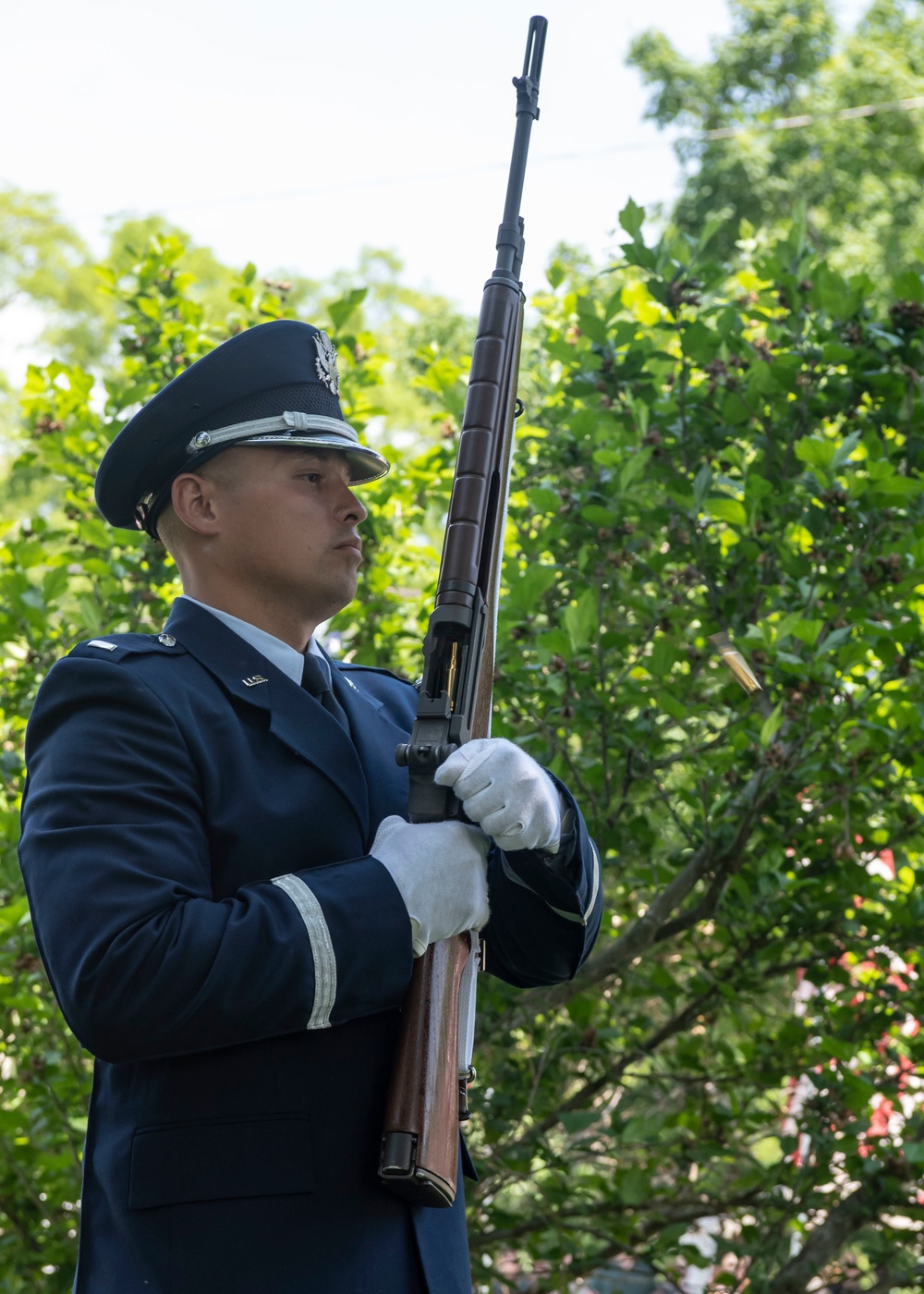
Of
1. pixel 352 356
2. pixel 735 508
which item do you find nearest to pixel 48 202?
pixel 352 356

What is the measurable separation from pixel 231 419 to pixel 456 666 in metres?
0.61

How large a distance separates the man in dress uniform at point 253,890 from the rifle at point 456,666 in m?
0.06

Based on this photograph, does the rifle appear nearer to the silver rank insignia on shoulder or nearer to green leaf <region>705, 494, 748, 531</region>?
the silver rank insignia on shoulder

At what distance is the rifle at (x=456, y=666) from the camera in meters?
1.67

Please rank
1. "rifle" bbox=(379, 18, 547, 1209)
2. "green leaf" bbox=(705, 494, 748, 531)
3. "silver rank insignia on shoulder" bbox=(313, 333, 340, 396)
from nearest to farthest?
"rifle" bbox=(379, 18, 547, 1209)
"silver rank insignia on shoulder" bbox=(313, 333, 340, 396)
"green leaf" bbox=(705, 494, 748, 531)

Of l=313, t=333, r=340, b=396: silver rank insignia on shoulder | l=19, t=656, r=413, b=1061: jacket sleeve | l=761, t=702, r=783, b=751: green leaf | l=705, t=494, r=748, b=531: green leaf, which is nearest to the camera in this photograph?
l=19, t=656, r=413, b=1061: jacket sleeve

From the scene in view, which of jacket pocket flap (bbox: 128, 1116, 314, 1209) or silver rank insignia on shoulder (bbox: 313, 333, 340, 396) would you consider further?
silver rank insignia on shoulder (bbox: 313, 333, 340, 396)

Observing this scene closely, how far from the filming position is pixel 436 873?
68.7 inches

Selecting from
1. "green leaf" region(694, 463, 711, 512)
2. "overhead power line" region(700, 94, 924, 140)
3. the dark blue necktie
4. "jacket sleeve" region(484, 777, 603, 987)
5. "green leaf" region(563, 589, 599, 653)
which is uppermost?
"overhead power line" region(700, 94, 924, 140)

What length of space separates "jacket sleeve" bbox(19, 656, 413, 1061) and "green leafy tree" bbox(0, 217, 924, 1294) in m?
1.42

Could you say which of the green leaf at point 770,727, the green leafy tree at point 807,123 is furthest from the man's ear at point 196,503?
the green leafy tree at point 807,123

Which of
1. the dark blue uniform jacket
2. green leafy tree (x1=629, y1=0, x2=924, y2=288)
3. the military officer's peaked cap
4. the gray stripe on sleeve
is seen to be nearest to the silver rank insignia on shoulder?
the military officer's peaked cap

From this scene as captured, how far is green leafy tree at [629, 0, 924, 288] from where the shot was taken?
16719mm

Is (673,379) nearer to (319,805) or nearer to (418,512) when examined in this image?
(418,512)
